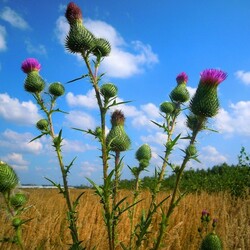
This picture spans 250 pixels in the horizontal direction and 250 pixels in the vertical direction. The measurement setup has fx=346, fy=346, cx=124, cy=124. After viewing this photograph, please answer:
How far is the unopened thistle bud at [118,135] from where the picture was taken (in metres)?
3.89

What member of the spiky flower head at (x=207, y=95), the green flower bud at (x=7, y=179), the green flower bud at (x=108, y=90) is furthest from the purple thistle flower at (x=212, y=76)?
the green flower bud at (x=7, y=179)

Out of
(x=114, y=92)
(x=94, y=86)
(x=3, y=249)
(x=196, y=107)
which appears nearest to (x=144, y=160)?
(x=114, y=92)

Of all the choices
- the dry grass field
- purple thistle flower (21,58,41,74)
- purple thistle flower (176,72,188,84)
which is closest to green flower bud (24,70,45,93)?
purple thistle flower (21,58,41,74)

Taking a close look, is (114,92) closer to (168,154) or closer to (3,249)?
(168,154)

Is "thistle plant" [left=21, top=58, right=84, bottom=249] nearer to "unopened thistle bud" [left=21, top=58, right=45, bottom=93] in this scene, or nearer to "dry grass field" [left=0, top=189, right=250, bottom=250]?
"unopened thistle bud" [left=21, top=58, right=45, bottom=93]

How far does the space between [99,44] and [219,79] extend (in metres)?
1.30

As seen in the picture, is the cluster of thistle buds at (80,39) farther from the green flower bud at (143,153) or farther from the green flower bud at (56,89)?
the green flower bud at (143,153)

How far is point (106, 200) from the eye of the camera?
266cm

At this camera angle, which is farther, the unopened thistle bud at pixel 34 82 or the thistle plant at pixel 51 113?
the unopened thistle bud at pixel 34 82

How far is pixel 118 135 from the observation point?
396 centimetres

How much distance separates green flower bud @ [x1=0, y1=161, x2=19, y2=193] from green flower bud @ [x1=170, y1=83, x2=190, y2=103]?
289 cm

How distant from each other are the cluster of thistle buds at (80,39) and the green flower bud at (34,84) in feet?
3.09

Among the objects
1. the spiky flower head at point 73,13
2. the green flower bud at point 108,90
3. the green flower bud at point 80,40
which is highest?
the spiky flower head at point 73,13

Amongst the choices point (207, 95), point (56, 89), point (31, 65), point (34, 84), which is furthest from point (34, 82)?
point (207, 95)
